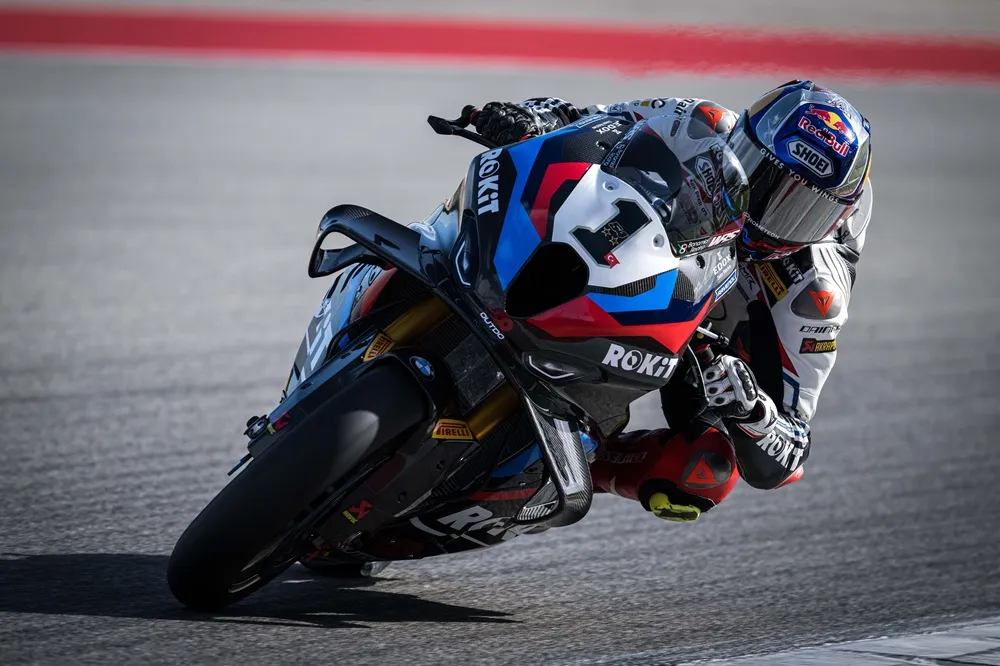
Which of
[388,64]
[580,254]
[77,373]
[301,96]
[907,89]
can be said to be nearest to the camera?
[580,254]

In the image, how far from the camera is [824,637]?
13.1ft

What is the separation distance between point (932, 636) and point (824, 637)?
297 millimetres

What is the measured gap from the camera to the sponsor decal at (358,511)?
11.3ft

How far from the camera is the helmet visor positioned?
3.79 metres

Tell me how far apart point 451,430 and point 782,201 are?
114 cm

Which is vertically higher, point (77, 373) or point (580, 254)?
point (580, 254)

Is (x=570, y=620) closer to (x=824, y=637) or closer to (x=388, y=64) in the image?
(x=824, y=637)

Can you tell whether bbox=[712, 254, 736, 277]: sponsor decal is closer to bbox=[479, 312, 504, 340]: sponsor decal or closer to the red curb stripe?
bbox=[479, 312, 504, 340]: sponsor decal

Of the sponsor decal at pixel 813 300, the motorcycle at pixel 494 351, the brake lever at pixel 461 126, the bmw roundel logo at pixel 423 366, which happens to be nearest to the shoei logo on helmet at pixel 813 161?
the motorcycle at pixel 494 351

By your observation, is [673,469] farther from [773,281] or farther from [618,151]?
[618,151]

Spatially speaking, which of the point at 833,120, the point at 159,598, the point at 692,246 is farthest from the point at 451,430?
the point at 833,120

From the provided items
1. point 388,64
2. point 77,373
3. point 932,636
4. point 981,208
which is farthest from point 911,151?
point 932,636

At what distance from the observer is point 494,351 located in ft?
10.9

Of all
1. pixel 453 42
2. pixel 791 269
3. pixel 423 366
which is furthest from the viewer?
pixel 453 42
